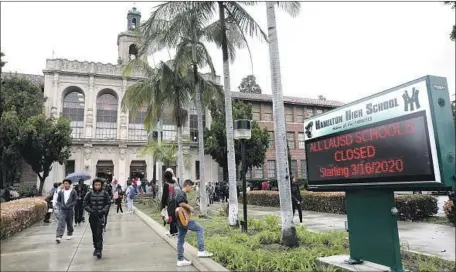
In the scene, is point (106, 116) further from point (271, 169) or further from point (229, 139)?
point (229, 139)

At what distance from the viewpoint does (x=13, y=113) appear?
2553 cm

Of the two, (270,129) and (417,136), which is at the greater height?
(270,129)

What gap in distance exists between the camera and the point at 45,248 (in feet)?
28.2

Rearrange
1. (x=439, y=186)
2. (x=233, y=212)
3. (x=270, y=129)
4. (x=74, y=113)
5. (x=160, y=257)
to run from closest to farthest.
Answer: (x=439, y=186)
(x=160, y=257)
(x=233, y=212)
(x=74, y=113)
(x=270, y=129)

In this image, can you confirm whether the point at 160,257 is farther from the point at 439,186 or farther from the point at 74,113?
the point at 74,113

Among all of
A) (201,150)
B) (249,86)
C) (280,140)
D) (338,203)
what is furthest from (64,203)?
(249,86)

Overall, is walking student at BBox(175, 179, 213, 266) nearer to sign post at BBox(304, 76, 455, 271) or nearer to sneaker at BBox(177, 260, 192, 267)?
sneaker at BBox(177, 260, 192, 267)

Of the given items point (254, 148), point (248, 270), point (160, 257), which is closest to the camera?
point (248, 270)

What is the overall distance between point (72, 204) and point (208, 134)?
2369cm

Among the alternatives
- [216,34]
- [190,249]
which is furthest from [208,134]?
[190,249]

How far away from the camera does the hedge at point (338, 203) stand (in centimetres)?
1185

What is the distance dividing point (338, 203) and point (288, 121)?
27.5 metres

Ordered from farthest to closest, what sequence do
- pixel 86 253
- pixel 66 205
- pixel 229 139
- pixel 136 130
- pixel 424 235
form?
pixel 136 130 → pixel 229 139 → pixel 66 205 → pixel 424 235 → pixel 86 253

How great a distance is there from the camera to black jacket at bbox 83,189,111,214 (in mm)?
7738
